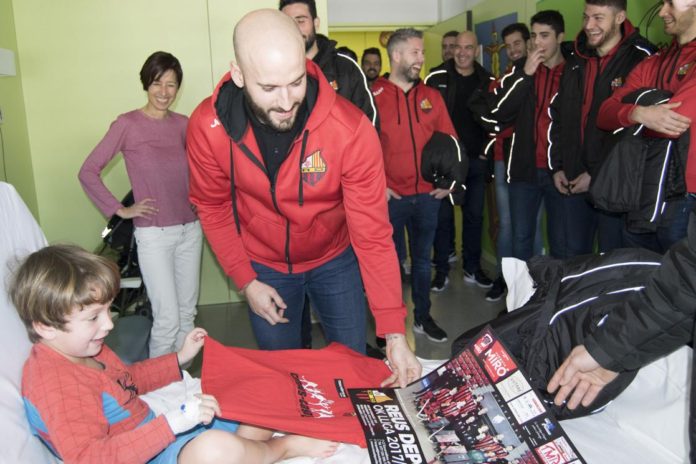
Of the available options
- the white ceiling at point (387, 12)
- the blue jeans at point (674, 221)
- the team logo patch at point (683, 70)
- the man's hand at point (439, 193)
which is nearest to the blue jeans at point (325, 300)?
the blue jeans at point (674, 221)

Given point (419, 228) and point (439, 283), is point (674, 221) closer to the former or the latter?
point (419, 228)

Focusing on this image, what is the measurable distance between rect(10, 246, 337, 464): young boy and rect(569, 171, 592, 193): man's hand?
226 cm

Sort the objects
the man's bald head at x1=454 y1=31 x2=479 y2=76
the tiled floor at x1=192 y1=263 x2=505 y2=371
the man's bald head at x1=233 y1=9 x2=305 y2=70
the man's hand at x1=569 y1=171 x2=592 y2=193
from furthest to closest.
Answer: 1. the man's bald head at x1=454 y1=31 x2=479 y2=76
2. the tiled floor at x1=192 y1=263 x2=505 y2=371
3. the man's hand at x1=569 y1=171 x2=592 y2=193
4. the man's bald head at x1=233 y1=9 x2=305 y2=70

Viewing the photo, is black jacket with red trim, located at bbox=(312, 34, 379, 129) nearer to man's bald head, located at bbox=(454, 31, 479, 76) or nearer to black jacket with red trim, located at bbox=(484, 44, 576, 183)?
black jacket with red trim, located at bbox=(484, 44, 576, 183)

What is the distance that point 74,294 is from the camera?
1.48 metres

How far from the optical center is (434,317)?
4.03 m

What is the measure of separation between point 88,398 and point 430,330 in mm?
2478

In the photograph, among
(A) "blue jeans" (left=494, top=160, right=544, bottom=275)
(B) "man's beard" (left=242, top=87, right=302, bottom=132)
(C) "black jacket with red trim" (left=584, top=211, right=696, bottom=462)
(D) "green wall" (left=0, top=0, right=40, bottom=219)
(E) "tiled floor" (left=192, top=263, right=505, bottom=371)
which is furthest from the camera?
(A) "blue jeans" (left=494, top=160, right=544, bottom=275)

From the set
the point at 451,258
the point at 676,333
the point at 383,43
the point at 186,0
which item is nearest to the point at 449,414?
the point at 676,333

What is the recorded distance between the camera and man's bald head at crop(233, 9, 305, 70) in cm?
150

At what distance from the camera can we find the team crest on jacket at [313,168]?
1742 mm

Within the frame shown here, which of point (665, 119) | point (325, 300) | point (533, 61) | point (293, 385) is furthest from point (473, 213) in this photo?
point (293, 385)

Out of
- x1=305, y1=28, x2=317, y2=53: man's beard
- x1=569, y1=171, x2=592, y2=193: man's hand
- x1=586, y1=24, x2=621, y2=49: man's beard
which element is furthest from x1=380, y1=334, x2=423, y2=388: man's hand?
x1=586, y1=24, x2=621, y2=49: man's beard

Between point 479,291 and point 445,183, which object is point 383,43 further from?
point 445,183
